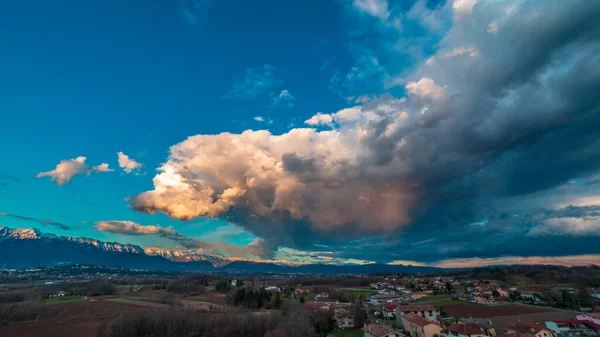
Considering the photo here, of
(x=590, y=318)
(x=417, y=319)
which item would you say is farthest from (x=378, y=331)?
(x=590, y=318)

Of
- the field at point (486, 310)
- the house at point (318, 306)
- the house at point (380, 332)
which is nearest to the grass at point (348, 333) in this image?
the house at point (380, 332)

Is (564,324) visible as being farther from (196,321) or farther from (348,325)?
(196,321)

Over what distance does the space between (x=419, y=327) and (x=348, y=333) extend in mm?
17098

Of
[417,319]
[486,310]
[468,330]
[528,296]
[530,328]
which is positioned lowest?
[486,310]

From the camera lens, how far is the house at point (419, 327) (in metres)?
59.4

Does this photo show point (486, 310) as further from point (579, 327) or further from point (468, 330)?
point (468, 330)

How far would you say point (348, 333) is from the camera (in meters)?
70.1

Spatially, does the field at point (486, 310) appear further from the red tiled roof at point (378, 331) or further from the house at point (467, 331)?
the red tiled roof at point (378, 331)

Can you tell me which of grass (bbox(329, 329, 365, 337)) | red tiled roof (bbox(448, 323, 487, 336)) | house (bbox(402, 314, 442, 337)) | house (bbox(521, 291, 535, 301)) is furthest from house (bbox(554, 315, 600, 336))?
house (bbox(521, 291, 535, 301))

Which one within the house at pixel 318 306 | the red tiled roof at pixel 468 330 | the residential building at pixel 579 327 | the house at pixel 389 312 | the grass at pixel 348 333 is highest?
the red tiled roof at pixel 468 330

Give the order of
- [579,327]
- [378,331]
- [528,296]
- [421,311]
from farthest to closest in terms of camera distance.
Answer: [528,296] < [421,311] < [579,327] < [378,331]

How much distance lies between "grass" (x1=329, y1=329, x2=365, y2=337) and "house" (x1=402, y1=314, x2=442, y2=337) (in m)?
10.4

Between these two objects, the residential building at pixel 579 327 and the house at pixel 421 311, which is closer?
the residential building at pixel 579 327

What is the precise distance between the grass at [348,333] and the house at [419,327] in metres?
10.4
